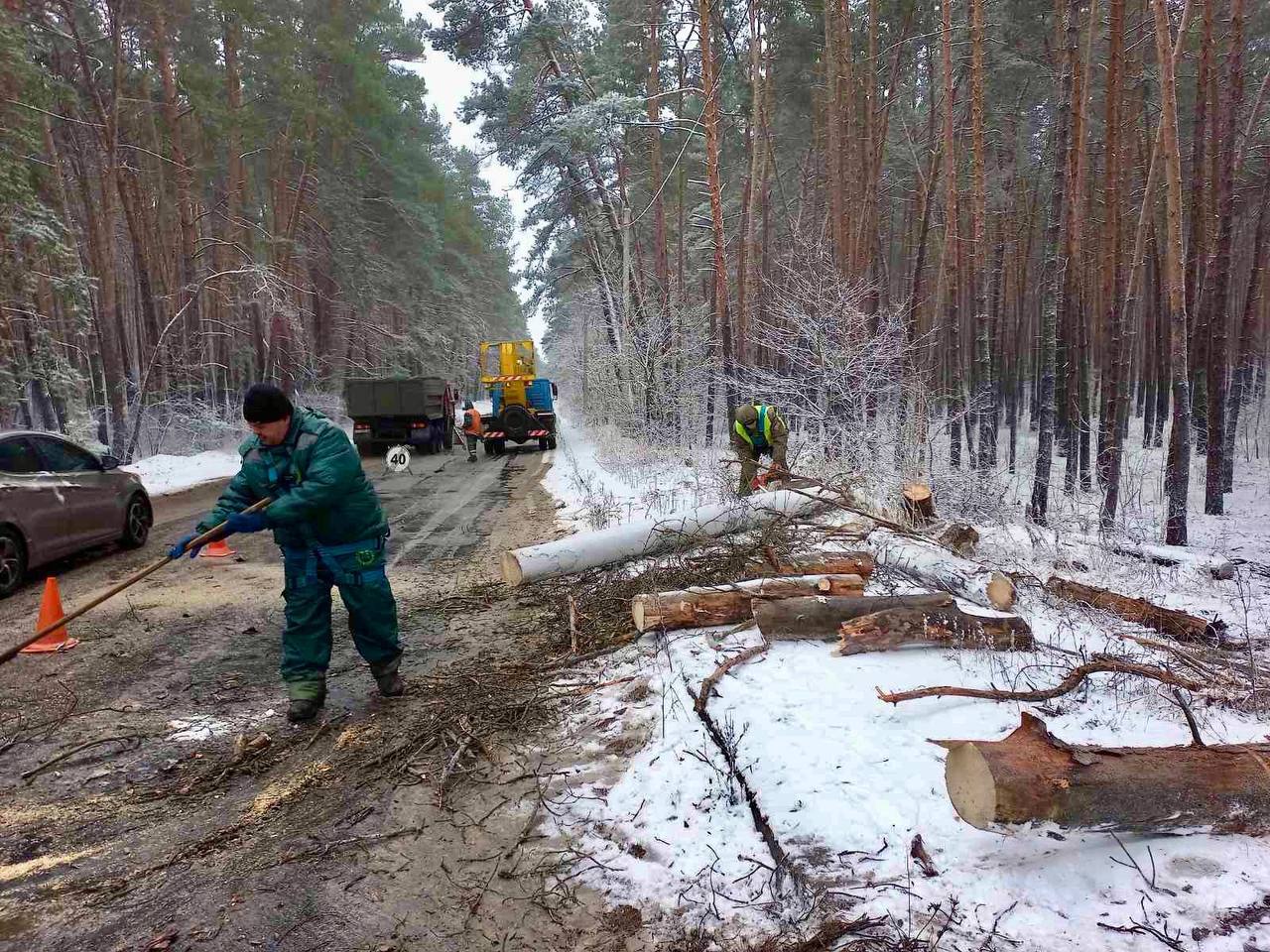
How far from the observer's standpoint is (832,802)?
2.76 meters

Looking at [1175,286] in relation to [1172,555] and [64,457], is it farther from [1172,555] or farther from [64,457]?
[64,457]

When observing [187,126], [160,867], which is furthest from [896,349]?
[187,126]

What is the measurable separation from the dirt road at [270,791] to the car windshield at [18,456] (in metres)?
1.41

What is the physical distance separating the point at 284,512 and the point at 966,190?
20.4 metres

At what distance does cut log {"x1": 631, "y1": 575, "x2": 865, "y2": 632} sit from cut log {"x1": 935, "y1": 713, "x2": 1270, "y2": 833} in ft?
7.94

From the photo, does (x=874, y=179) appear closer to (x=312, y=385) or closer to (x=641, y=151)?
(x=641, y=151)

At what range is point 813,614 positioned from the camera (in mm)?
4328

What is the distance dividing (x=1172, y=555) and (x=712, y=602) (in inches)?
267

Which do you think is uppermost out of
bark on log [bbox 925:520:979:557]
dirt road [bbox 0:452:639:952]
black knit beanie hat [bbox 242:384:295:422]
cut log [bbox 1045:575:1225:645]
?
black knit beanie hat [bbox 242:384:295:422]

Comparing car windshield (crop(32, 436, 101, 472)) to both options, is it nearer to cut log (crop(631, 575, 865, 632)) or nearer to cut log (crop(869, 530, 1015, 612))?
cut log (crop(631, 575, 865, 632))

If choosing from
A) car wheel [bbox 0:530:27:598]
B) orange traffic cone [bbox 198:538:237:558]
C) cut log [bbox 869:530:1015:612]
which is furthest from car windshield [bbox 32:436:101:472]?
cut log [bbox 869:530:1015:612]

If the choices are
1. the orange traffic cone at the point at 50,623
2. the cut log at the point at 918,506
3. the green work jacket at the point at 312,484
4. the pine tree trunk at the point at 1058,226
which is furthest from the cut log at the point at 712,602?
the pine tree trunk at the point at 1058,226

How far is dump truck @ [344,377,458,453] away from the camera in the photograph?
19.2m

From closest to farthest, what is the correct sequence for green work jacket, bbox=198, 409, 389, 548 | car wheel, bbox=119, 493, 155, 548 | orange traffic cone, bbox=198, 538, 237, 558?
green work jacket, bbox=198, 409, 389, 548, orange traffic cone, bbox=198, 538, 237, 558, car wheel, bbox=119, 493, 155, 548
